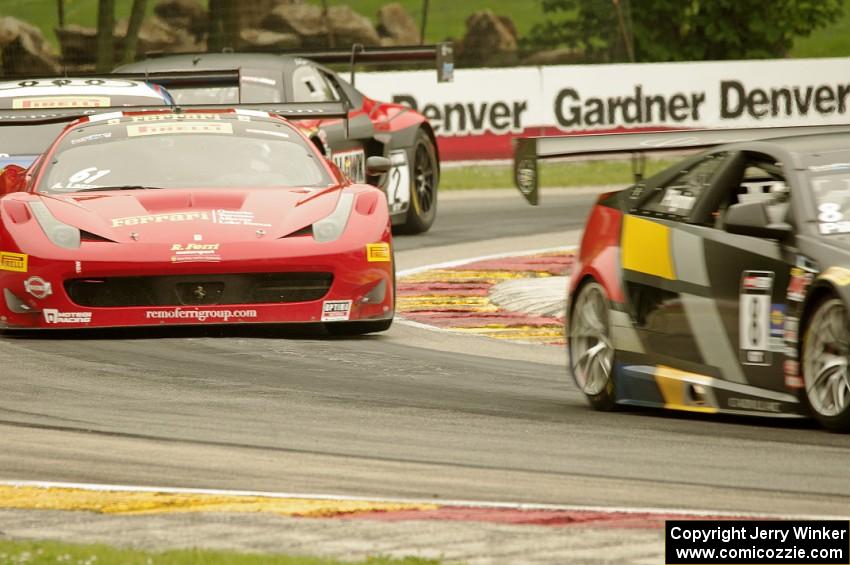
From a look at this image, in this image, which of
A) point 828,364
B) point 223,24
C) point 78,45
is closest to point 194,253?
point 828,364

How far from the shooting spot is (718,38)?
45406mm

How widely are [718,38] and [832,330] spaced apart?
38946mm

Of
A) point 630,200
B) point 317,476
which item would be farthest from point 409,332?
point 317,476

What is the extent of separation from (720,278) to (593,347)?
1.01 metres

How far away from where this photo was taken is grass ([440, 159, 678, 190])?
26.2 m

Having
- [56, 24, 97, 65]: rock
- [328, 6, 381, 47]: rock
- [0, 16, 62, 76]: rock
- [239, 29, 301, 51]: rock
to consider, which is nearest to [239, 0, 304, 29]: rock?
[239, 29, 301, 51]: rock

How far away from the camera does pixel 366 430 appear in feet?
24.8

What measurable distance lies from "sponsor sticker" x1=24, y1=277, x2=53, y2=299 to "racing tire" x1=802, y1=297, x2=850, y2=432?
447 cm

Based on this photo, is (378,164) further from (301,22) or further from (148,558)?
(301,22)

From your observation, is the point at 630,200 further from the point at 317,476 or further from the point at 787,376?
the point at 317,476

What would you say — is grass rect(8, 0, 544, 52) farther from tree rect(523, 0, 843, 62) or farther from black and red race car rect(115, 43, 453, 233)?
black and red race car rect(115, 43, 453, 233)

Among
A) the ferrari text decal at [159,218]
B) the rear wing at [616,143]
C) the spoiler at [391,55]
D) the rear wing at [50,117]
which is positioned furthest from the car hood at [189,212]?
the spoiler at [391,55]

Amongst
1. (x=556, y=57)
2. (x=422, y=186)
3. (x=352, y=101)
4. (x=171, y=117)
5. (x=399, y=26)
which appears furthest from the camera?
(x=399, y=26)

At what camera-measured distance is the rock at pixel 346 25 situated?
34.3 metres
